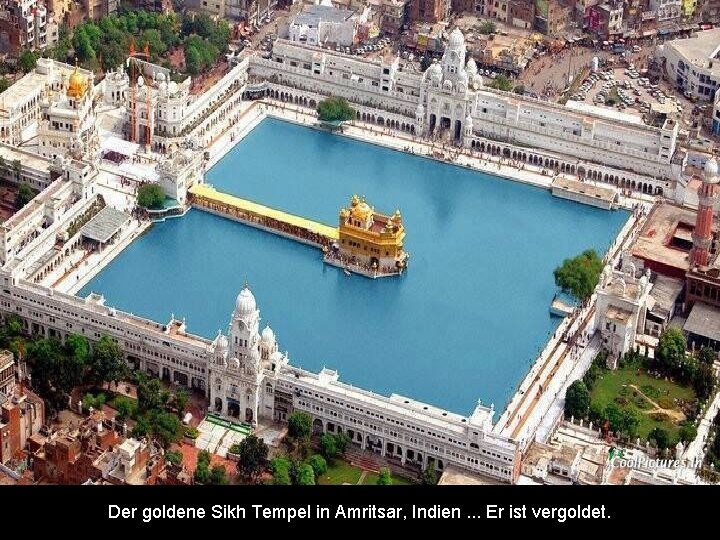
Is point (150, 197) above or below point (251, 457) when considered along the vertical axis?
above

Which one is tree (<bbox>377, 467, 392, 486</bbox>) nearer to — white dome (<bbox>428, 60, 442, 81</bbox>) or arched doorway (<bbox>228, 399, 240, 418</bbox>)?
arched doorway (<bbox>228, 399, 240, 418</bbox>)

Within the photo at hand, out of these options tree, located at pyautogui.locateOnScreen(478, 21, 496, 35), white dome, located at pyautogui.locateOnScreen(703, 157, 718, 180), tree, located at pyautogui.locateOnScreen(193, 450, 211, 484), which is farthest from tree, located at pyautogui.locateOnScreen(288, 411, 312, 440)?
tree, located at pyautogui.locateOnScreen(478, 21, 496, 35)

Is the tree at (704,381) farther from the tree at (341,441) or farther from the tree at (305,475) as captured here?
the tree at (305,475)

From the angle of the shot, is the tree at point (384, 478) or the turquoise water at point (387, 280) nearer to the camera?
the tree at point (384, 478)

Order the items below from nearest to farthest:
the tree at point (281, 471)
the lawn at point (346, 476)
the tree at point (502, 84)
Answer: the tree at point (281, 471) < the lawn at point (346, 476) < the tree at point (502, 84)

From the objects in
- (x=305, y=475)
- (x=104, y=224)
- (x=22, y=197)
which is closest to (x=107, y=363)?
(x=305, y=475)

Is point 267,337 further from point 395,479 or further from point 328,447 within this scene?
point 395,479

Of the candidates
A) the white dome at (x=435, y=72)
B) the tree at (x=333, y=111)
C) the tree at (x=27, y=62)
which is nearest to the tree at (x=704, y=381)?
the white dome at (x=435, y=72)
